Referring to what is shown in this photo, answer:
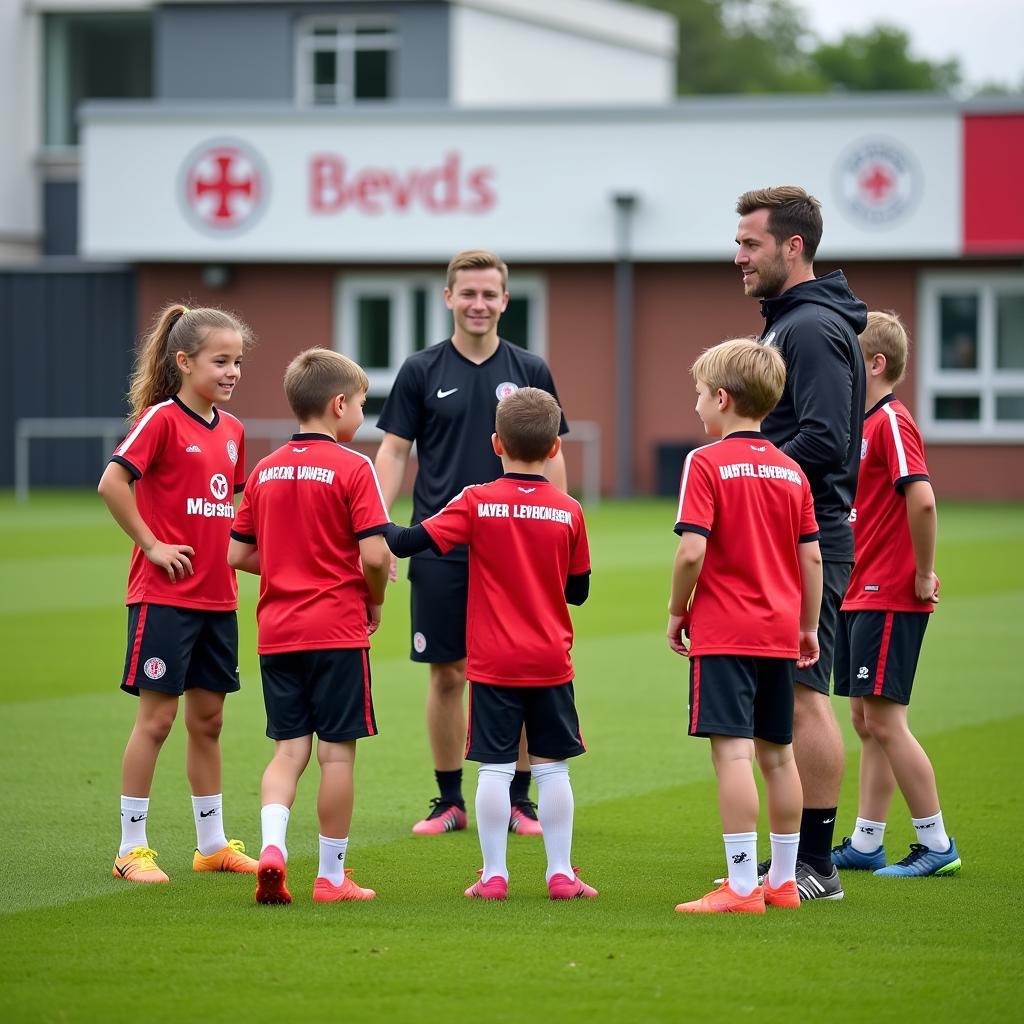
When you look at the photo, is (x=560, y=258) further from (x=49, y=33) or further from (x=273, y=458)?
(x=273, y=458)

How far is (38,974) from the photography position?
15.3 ft

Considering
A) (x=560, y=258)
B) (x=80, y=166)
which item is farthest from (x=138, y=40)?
(x=560, y=258)

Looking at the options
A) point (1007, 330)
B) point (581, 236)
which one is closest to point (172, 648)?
point (581, 236)

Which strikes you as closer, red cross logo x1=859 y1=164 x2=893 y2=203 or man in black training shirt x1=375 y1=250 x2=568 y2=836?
man in black training shirt x1=375 y1=250 x2=568 y2=836

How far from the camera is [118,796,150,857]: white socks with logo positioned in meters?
6.03

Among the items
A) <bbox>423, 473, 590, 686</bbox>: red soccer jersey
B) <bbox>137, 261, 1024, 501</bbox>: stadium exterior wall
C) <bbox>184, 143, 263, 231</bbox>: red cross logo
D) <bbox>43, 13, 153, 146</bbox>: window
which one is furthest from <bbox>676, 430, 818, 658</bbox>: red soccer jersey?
<bbox>43, 13, 153, 146</bbox>: window

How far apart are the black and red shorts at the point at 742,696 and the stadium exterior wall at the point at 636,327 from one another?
2181 centimetres

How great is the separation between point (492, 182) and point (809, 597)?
22799 millimetres

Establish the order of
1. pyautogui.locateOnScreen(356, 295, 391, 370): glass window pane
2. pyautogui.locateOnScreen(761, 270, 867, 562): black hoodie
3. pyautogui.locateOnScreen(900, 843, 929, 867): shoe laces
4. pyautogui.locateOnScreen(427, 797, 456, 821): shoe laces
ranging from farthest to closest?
pyautogui.locateOnScreen(356, 295, 391, 370): glass window pane → pyautogui.locateOnScreen(427, 797, 456, 821): shoe laces → pyautogui.locateOnScreen(900, 843, 929, 867): shoe laces → pyautogui.locateOnScreen(761, 270, 867, 562): black hoodie

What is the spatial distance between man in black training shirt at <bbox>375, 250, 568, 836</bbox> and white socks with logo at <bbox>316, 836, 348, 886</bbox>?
4.65 feet

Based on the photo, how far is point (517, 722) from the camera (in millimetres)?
5754

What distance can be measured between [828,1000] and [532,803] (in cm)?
290

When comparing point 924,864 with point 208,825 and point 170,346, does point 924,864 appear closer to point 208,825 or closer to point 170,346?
point 208,825

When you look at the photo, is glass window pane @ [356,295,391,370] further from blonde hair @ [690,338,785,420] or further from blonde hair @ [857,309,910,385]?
blonde hair @ [690,338,785,420]
